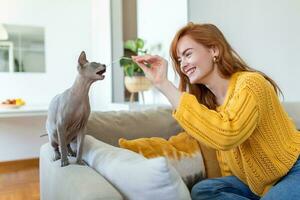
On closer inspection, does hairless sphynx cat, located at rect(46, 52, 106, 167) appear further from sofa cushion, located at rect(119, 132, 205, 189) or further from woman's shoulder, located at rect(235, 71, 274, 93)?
woman's shoulder, located at rect(235, 71, 274, 93)

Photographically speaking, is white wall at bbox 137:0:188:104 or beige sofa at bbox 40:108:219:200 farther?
white wall at bbox 137:0:188:104

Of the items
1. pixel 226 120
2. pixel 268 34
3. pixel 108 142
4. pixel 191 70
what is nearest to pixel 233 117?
pixel 226 120

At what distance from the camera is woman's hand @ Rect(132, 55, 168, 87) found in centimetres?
104

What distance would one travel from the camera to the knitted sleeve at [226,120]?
2.80ft

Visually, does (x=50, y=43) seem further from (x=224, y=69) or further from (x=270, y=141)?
(x=270, y=141)

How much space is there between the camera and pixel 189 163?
135 centimetres

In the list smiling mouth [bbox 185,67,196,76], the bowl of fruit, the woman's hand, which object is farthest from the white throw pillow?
the bowl of fruit

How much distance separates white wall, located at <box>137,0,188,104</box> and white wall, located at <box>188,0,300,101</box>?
35 centimetres

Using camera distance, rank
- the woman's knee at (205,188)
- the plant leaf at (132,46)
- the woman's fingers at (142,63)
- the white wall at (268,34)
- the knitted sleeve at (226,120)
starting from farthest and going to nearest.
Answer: the plant leaf at (132,46) → the white wall at (268,34) → the woman's knee at (205,188) → the woman's fingers at (142,63) → the knitted sleeve at (226,120)

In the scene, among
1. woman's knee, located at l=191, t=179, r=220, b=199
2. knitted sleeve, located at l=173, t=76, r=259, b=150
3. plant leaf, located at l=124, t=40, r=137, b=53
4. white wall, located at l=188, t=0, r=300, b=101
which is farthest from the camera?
plant leaf, located at l=124, t=40, r=137, b=53

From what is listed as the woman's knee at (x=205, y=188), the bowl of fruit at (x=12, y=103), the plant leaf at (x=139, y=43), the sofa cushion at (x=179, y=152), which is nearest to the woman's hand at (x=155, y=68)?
the sofa cushion at (x=179, y=152)

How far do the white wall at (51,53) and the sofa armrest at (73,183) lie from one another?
2244 millimetres

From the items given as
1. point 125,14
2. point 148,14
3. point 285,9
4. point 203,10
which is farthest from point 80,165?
point 125,14

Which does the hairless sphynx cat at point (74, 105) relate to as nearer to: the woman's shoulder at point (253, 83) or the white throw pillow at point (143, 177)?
the white throw pillow at point (143, 177)
